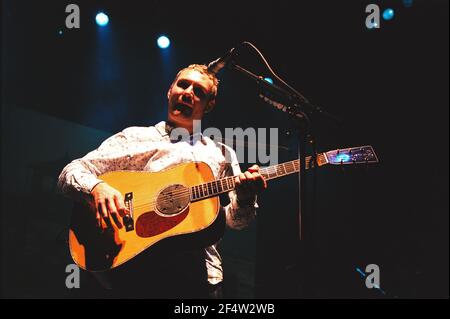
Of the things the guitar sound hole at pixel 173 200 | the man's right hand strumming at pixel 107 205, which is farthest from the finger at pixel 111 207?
the guitar sound hole at pixel 173 200

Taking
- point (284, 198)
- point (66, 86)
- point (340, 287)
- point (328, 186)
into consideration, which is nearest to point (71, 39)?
point (66, 86)

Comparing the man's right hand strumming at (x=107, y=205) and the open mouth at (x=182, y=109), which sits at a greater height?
the open mouth at (x=182, y=109)

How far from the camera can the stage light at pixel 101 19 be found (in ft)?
12.7

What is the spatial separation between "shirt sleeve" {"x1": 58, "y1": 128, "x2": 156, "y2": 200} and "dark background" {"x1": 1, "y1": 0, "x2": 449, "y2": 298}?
1.71 m

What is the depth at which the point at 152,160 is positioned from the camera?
81.9 inches

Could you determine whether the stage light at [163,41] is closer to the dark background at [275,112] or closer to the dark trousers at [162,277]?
the dark background at [275,112]

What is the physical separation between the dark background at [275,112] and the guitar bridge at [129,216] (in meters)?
1.65

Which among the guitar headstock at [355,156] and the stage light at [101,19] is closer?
the guitar headstock at [355,156]

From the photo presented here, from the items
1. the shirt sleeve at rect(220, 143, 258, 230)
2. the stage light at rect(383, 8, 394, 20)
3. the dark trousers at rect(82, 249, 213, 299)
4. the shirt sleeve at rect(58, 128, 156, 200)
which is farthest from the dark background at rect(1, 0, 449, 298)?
the shirt sleeve at rect(58, 128, 156, 200)

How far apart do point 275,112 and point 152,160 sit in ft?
7.91

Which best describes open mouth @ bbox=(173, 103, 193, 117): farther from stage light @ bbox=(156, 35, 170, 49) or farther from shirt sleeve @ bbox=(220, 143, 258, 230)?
stage light @ bbox=(156, 35, 170, 49)

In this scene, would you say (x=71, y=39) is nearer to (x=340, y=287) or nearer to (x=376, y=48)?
(x=376, y=48)

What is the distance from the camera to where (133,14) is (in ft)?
12.7

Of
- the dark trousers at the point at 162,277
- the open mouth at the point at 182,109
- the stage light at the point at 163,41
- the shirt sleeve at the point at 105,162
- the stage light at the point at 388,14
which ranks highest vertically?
the stage light at the point at 163,41
